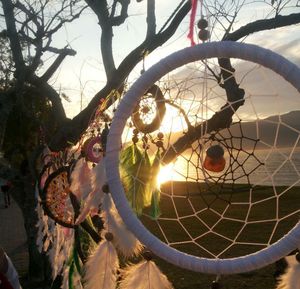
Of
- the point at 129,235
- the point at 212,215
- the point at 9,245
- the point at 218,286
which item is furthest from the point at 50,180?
the point at 212,215

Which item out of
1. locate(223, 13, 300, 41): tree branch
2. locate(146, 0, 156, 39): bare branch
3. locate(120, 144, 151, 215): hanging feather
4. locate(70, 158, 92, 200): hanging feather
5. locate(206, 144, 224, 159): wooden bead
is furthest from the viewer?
locate(146, 0, 156, 39): bare branch

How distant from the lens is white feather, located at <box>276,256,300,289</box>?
7.86ft

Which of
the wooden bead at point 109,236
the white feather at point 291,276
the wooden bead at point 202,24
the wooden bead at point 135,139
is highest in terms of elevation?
the wooden bead at point 202,24

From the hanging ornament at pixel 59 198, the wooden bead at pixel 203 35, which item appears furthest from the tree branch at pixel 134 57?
the wooden bead at pixel 203 35

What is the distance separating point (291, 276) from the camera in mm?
2432

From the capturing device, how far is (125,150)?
3.65 meters

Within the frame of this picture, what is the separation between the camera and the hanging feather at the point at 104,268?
9.98 ft

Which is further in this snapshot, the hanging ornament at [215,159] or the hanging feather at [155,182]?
the hanging feather at [155,182]

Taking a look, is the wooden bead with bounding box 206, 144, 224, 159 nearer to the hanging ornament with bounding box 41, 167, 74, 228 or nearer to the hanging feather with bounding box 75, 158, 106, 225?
the hanging feather with bounding box 75, 158, 106, 225

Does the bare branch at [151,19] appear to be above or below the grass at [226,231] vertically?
above

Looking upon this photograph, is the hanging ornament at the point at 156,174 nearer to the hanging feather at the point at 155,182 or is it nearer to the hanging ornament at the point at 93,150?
the hanging feather at the point at 155,182

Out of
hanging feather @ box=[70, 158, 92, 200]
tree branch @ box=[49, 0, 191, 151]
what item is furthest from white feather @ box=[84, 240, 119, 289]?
tree branch @ box=[49, 0, 191, 151]

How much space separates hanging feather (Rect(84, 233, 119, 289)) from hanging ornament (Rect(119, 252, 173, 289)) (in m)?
0.20

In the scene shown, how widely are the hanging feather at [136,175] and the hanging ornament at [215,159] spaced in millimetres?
562
